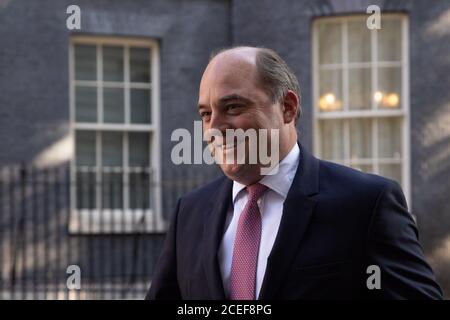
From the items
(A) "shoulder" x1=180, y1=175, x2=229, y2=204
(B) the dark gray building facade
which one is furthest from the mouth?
(B) the dark gray building facade

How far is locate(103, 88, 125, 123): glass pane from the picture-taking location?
11.9 meters

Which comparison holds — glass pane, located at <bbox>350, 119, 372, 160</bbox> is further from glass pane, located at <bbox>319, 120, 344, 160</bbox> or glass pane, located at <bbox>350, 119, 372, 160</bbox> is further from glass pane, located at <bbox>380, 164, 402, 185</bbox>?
glass pane, located at <bbox>380, 164, 402, 185</bbox>

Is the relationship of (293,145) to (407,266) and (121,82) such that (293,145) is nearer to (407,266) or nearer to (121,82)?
(407,266)

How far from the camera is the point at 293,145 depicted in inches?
107

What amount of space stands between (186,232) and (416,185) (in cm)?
939

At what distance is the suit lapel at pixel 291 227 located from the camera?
94.0 inches

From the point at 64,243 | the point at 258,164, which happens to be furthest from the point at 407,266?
the point at 64,243

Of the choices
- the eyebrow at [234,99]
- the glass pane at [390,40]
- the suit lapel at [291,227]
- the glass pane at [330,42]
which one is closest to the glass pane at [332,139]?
the glass pane at [330,42]

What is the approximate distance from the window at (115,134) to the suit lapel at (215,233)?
8.81 metres

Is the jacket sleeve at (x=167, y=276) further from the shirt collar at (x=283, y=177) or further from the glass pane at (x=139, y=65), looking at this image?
the glass pane at (x=139, y=65)

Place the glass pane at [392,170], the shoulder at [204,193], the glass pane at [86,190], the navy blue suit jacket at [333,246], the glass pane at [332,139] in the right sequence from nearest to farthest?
1. the navy blue suit jacket at [333,246]
2. the shoulder at [204,193]
3. the glass pane at [86,190]
4. the glass pane at [392,170]
5. the glass pane at [332,139]

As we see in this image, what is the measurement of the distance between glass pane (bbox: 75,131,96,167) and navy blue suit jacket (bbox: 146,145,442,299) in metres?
9.34

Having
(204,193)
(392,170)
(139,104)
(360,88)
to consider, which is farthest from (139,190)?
(204,193)
